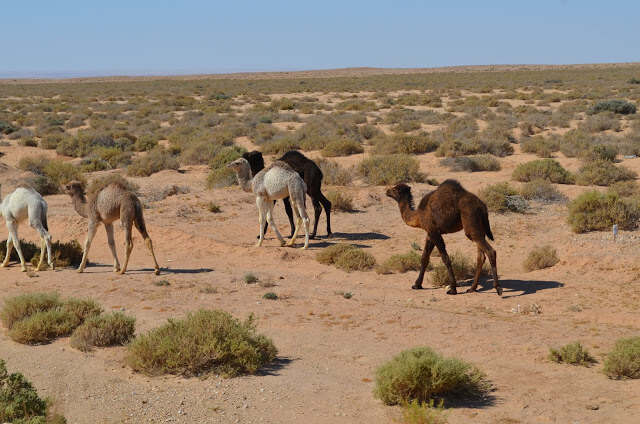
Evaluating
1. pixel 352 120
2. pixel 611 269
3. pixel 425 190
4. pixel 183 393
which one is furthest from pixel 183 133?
pixel 183 393

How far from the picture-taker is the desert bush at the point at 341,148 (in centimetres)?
2598

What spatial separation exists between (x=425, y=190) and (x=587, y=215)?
5.89 m

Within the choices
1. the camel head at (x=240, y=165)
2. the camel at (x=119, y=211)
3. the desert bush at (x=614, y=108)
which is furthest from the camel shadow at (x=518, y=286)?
the desert bush at (x=614, y=108)

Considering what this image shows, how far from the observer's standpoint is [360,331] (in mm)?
8977

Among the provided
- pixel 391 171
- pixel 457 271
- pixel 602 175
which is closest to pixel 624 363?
pixel 457 271

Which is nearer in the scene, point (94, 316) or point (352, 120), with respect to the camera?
point (94, 316)

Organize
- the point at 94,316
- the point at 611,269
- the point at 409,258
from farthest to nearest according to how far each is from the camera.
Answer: the point at 409,258 < the point at 611,269 < the point at 94,316

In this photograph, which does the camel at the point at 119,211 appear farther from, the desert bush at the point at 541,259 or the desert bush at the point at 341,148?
the desert bush at the point at 341,148

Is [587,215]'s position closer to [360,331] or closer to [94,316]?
[360,331]

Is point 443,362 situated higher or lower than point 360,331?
higher

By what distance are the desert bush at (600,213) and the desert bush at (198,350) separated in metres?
8.92

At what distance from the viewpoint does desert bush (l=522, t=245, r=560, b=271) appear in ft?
39.9

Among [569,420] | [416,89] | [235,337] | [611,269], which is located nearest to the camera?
[569,420]

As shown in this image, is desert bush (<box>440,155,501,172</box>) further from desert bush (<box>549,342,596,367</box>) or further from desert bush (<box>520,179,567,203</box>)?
desert bush (<box>549,342,596,367</box>)
